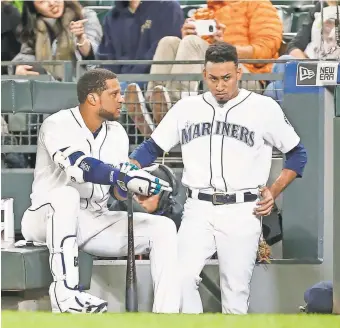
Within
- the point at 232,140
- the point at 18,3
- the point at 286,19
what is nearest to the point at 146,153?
the point at 232,140

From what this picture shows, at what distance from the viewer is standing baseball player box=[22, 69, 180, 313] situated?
3.91 meters

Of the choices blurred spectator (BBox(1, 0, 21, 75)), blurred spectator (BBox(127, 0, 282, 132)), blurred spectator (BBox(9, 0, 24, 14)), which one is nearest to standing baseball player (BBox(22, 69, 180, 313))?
blurred spectator (BBox(127, 0, 282, 132))

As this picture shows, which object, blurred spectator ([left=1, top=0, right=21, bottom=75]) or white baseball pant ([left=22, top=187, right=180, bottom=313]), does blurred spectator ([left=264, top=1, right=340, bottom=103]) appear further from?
blurred spectator ([left=1, top=0, right=21, bottom=75])

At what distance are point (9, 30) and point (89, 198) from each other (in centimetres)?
231

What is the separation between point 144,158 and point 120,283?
2.56ft

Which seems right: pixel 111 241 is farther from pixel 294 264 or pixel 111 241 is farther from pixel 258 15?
pixel 258 15

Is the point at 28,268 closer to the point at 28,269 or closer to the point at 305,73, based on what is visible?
the point at 28,269

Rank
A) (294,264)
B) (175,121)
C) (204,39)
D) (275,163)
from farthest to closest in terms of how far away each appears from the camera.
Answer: (204,39) → (275,163) → (294,264) → (175,121)

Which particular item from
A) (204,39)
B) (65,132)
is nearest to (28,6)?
(204,39)

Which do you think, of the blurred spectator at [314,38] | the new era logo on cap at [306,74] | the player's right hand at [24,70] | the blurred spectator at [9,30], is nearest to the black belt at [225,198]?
the new era logo on cap at [306,74]

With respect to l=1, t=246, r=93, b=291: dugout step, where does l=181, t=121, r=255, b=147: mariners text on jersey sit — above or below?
above

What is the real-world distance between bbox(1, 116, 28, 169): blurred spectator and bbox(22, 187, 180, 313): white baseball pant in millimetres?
1002

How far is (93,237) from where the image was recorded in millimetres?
4219

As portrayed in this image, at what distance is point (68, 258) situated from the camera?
12.8ft
